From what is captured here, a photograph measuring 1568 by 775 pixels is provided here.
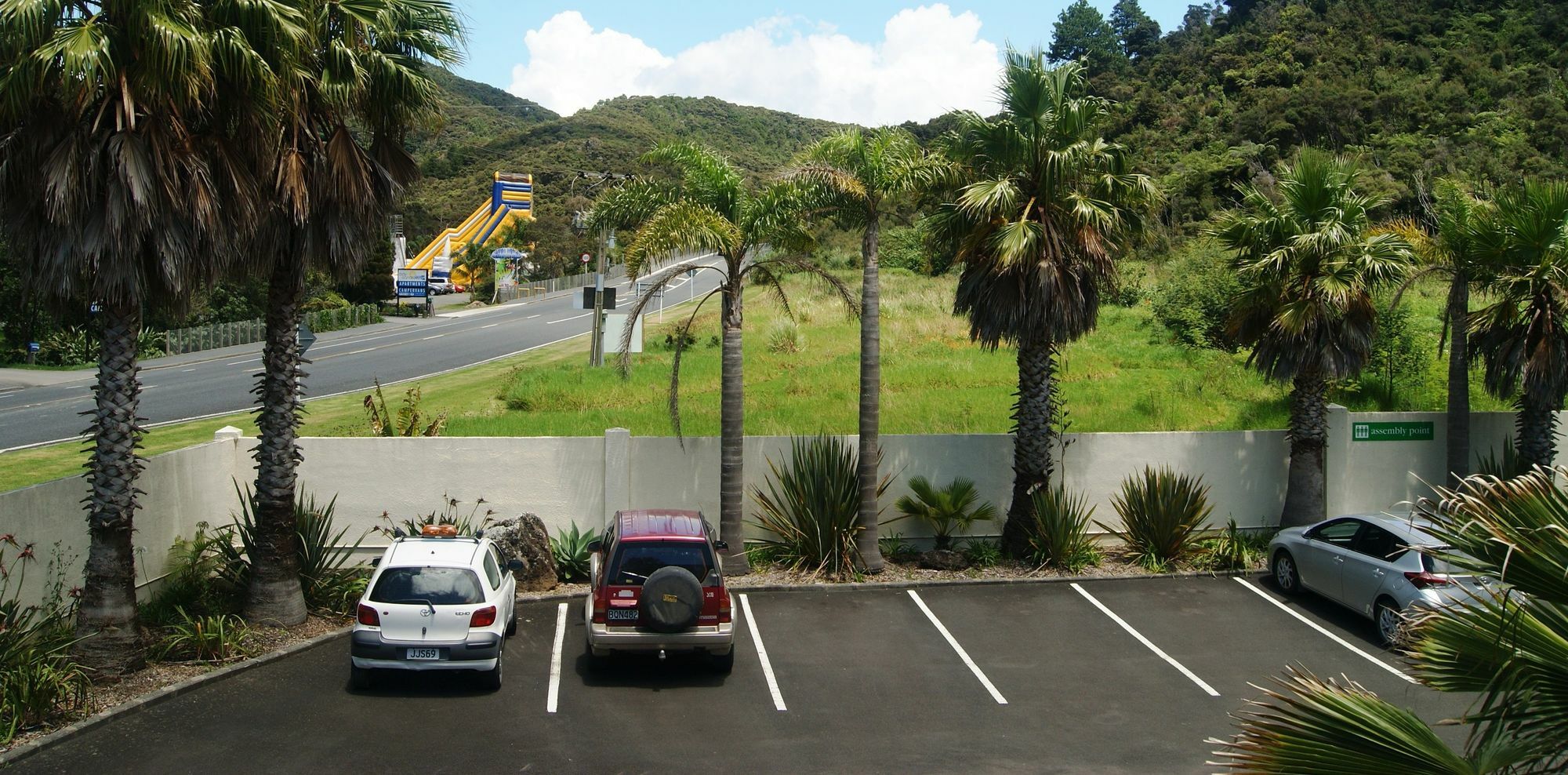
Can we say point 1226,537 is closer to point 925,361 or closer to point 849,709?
point 849,709

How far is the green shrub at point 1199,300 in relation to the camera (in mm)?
31453

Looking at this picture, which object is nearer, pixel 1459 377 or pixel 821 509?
pixel 821 509

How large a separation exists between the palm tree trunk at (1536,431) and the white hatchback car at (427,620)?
1646 centimetres

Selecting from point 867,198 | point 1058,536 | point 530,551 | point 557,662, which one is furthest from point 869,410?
point 557,662

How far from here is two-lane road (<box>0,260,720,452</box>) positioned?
A: 93.1ft

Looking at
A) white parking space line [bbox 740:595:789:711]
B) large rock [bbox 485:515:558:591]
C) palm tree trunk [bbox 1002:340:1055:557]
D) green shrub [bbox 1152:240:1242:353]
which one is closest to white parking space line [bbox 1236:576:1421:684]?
palm tree trunk [bbox 1002:340:1055:557]

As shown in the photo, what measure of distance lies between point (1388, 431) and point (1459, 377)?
1.45 metres

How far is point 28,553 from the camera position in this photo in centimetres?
1188

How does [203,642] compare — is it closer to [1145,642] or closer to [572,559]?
[572,559]

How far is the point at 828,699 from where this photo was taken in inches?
487

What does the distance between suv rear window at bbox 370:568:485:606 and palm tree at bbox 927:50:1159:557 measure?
8480mm

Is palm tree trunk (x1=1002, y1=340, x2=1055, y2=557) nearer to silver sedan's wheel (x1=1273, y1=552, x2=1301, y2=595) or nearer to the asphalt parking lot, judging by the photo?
the asphalt parking lot

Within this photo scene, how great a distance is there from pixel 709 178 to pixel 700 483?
4691 millimetres

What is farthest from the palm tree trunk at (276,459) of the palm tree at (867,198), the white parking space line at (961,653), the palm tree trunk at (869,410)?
the white parking space line at (961,653)
